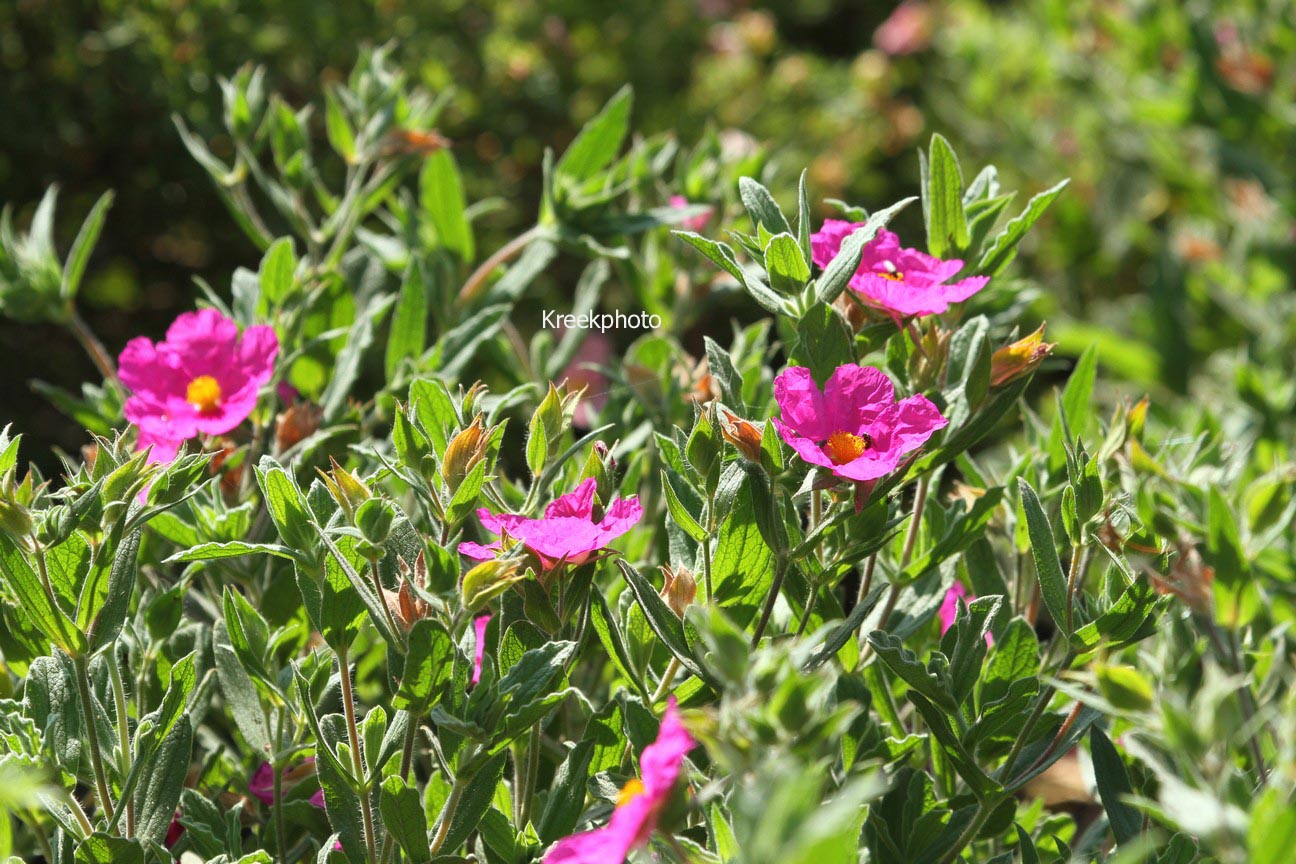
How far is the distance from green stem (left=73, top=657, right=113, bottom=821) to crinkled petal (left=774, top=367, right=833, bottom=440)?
2.01 ft

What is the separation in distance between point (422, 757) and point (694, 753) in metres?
0.43

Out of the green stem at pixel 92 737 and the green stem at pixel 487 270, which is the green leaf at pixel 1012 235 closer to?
the green stem at pixel 487 270

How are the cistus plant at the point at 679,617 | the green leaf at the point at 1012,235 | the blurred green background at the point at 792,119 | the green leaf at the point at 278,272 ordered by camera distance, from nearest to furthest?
1. the cistus plant at the point at 679,617
2. the green leaf at the point at 1012,235
3. the green leaf at the point at 278,272
4. the blurred green background at the point at 792,119

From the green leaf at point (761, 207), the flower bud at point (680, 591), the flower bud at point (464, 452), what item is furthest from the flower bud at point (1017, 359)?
the flower bud at point (464, 452)

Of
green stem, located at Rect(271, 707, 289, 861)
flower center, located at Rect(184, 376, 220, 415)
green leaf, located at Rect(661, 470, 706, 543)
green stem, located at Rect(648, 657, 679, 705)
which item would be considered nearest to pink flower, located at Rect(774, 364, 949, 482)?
green leaf, located at Rect(661, 470, 706, 543)

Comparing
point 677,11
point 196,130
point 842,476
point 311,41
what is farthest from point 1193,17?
point 842,476

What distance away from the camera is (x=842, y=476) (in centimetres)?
95

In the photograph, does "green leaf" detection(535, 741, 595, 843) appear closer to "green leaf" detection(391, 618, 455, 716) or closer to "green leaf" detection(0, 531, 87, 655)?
"green leaf" detection(391, 618, 455, 716)

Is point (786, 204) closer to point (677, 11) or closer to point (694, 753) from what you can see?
point (677, 11)

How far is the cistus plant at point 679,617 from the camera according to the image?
93cm

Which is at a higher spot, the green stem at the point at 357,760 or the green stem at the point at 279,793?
the green stem at the point at 357,760

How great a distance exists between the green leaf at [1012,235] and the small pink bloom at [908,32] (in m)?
3.05

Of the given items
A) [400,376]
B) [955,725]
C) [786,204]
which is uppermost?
[400,376]

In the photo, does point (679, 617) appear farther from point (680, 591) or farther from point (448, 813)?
point (448, 813)
